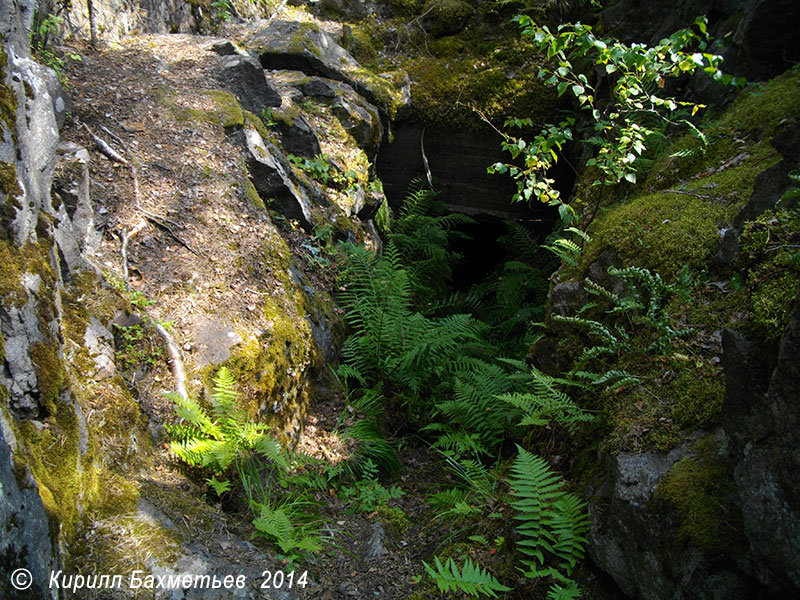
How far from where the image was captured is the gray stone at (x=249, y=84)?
21.0 feet

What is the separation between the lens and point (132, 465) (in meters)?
2.78

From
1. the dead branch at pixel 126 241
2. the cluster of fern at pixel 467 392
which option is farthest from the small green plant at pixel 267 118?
the dead branch at pixel 126 241

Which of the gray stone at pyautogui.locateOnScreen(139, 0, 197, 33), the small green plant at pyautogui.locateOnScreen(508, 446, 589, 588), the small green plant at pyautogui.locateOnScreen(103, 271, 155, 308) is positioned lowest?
the small green plant at pyautogui.locateOnScreen(508, 446, 589, 588)

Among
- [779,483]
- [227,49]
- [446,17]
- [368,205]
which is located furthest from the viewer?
[446,17]

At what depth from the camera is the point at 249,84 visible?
6.46m

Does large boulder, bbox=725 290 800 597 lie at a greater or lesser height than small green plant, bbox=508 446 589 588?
greater

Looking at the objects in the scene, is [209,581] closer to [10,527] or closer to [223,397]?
[10,527]

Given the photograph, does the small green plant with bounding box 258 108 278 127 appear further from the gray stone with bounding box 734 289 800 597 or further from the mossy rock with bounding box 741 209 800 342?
the gray stone with bounding box 734 289 800 597

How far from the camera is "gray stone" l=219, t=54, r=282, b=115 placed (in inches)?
252

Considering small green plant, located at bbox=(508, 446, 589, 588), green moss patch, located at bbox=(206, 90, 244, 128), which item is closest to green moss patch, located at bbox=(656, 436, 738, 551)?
small green plant, located at bbox=(508, 446, 589, 588)

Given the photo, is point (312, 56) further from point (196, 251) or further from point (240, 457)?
point (240, 457)

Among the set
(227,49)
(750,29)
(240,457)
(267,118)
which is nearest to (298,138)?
(267,118)

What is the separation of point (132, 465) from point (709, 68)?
4.39m

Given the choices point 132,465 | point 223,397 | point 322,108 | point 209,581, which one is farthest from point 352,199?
point 209,581
